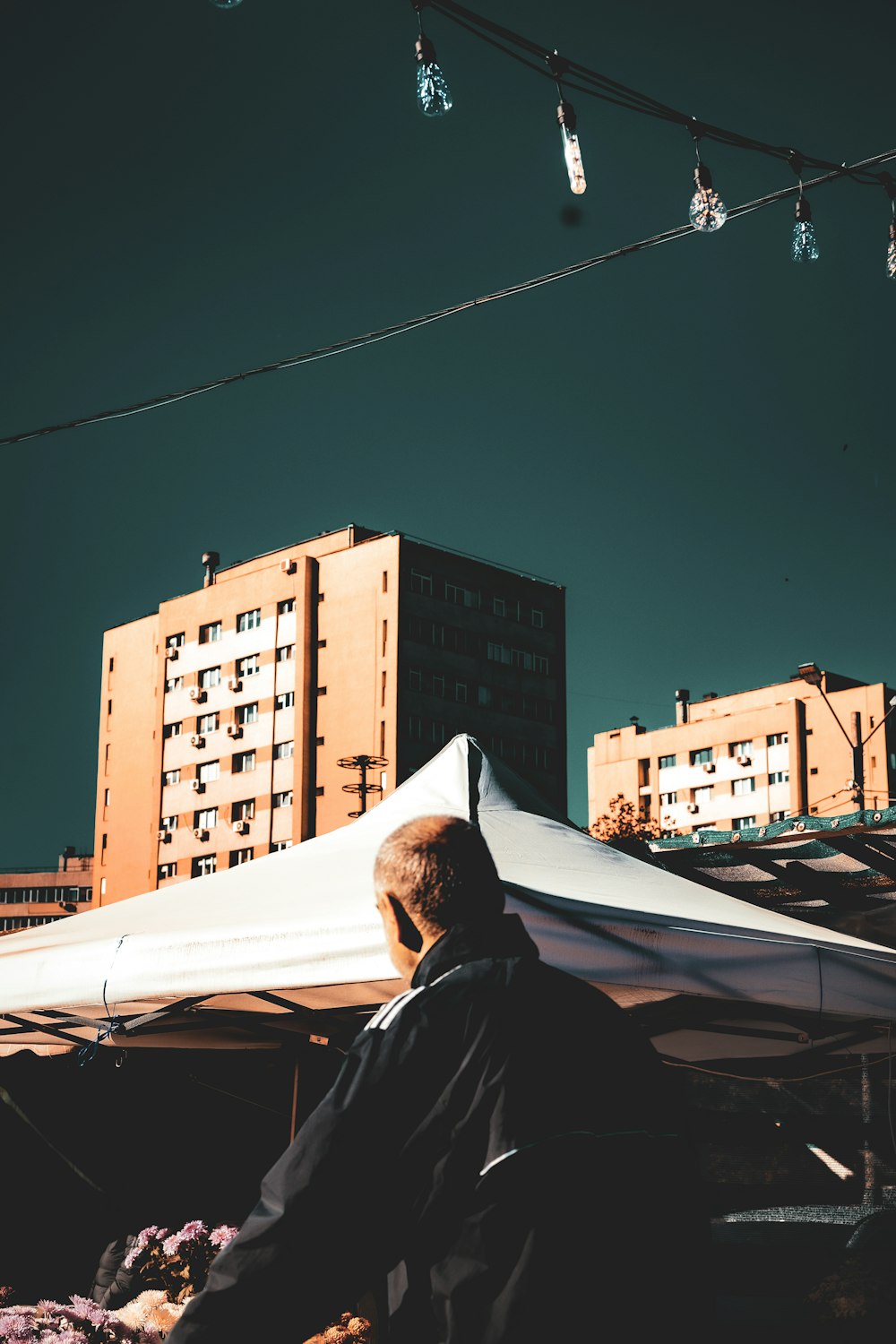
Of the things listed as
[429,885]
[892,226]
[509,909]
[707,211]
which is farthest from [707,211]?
[429,885]

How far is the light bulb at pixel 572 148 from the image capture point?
16.3ft

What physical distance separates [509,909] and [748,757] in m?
84.4

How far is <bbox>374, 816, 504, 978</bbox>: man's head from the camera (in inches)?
86.6

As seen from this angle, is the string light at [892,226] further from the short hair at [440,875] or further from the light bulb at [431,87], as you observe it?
the short hair at [440,875]

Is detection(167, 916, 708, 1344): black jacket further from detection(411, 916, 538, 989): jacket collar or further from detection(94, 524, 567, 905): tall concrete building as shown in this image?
detection(94, 524, 567, 905): tall concrete building

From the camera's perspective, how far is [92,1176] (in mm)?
10109

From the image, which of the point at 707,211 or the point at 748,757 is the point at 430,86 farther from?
the point at 748,757

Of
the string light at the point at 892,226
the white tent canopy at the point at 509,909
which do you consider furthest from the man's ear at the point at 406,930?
the string light at the point at 892,226

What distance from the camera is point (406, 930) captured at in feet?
7.36

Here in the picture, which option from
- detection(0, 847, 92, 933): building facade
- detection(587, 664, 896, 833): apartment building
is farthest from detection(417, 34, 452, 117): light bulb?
detection(0, 847, 92, 933): building facade

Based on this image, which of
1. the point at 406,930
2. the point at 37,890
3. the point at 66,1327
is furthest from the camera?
the point at 37,890

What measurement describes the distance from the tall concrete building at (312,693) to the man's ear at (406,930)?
65.0 metres

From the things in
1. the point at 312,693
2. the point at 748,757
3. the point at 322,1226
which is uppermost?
the point at 312,693

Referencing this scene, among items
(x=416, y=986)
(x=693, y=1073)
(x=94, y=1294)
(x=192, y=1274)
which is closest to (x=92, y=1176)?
(x=94, y=1294)
